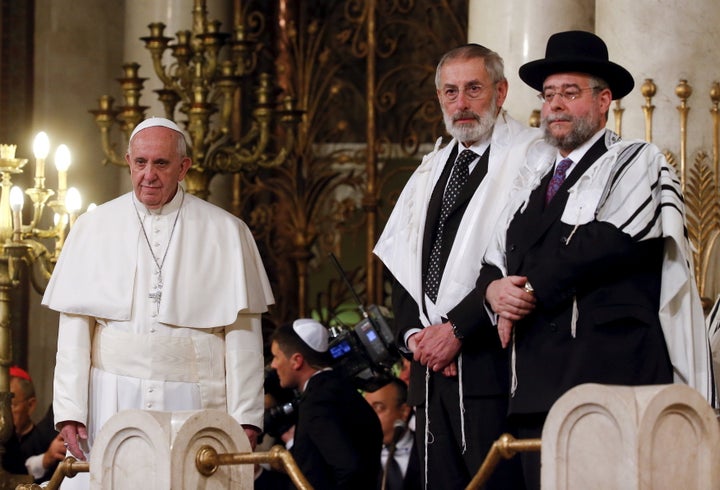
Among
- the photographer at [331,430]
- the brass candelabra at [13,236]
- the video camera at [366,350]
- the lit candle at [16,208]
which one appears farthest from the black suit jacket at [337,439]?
the lit candle at [16,208]

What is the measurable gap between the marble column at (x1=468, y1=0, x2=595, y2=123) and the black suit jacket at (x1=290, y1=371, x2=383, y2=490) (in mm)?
1852

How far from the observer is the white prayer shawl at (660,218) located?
4867 millimetres

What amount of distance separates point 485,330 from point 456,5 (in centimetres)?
546

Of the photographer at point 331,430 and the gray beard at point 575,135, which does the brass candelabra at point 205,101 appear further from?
the gray beard at point 575,135

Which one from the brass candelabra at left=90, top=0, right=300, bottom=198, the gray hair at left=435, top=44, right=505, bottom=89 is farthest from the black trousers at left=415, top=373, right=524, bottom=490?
the brass candelabra at left=90, top=0, right=300, bottom=198

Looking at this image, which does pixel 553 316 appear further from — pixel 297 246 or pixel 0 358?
pixel 297 246

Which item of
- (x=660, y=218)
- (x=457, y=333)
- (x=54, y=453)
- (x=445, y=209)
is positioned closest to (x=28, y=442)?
(x=54, y=453)

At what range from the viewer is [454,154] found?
5730 mm

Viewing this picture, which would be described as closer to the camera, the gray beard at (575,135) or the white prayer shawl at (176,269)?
the gray beard at (575,135)

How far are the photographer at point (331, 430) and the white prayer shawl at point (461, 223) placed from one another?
1383mm

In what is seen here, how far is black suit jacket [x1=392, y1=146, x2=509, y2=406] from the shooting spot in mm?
5227

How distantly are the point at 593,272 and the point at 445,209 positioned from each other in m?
0.86

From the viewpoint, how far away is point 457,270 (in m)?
5.41

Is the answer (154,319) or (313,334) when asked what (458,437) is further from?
(313,334)
